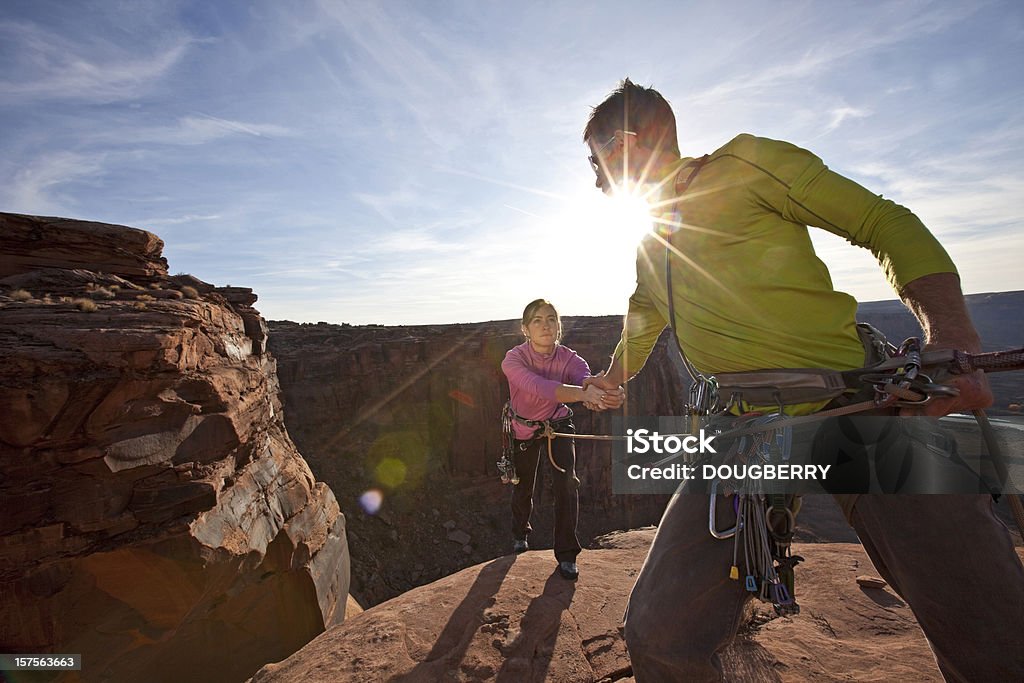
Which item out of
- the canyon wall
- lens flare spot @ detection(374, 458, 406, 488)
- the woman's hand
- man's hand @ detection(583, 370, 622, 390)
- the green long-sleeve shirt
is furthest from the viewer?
lens flare spot @ detection(374, 458, 406, 488)

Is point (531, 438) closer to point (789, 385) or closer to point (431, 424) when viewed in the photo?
point (789, 385)

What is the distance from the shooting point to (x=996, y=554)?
1.43 metres

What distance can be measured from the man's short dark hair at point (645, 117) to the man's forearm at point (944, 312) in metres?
1.08

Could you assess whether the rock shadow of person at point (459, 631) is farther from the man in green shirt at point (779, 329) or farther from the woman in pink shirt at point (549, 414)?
the man in green shirt at point (779, 329)

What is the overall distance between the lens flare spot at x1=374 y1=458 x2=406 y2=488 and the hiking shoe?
20.7m

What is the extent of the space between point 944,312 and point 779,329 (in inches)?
18.0

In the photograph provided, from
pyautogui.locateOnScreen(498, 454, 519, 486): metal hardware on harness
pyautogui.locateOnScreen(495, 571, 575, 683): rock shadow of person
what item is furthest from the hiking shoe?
pyautogui.locateOnScreen(498, 454, 519, 486): metal hardware on harness

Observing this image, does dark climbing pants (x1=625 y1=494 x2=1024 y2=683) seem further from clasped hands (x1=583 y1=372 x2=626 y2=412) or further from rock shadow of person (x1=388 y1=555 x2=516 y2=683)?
rock shadow of person (x1=388 y1=555 x2=516 y2=683)

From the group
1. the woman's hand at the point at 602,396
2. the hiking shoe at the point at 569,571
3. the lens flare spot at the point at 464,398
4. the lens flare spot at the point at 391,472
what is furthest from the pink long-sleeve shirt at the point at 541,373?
the lens flare spot at the point at 464,398

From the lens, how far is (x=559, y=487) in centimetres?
470

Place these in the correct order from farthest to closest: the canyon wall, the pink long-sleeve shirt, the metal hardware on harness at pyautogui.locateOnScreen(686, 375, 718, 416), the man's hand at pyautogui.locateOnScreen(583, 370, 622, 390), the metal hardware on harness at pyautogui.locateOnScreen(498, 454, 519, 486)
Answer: the canyon wall → the metal hardware on harness at pyautogui.locateOnScreen(498, 454, 519, 486) → the pink long-sleeve shirt → the man's hand at pyautogui.locateOnScreen(583, 370, 622, 390) → the metal hardware on harness at pyautogui.locateOnScreen(686, 375, 718, 416)

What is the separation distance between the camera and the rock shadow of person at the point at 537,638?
3046mm

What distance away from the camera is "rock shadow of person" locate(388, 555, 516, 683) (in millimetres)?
3090

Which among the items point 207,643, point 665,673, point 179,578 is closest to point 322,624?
point 207,643
